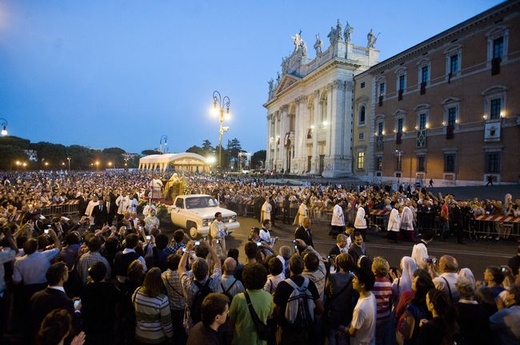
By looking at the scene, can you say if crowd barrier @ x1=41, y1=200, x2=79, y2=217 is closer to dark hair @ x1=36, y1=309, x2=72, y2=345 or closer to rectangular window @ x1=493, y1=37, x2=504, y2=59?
dark hair @ x1=36, y1=309, x2=72, y2=345

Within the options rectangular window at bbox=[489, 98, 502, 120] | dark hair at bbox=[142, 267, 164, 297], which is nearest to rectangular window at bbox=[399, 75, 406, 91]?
rectangular window at bbox=[489, 98, 502, 120]

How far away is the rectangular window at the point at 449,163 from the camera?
31.2 metres

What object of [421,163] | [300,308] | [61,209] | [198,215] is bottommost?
[61,209]

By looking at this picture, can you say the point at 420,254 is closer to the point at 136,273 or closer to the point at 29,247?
the point at 136,273

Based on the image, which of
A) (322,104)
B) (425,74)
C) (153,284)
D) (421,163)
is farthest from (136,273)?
(322,104)

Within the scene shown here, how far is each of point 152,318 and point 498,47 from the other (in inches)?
1399

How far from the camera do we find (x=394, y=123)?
1553 inches

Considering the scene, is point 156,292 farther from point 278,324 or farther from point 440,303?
point 440,303

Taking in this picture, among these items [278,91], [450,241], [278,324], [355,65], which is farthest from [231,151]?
[278,324]

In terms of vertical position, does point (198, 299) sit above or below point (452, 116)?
below

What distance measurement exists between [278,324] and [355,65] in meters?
49.5

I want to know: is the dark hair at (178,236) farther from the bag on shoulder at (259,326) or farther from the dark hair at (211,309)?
the dark hair at (211,309)

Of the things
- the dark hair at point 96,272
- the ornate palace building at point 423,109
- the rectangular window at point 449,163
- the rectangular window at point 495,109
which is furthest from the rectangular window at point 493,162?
the dark hair at point 96,272

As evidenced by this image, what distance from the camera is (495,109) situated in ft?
89.8
